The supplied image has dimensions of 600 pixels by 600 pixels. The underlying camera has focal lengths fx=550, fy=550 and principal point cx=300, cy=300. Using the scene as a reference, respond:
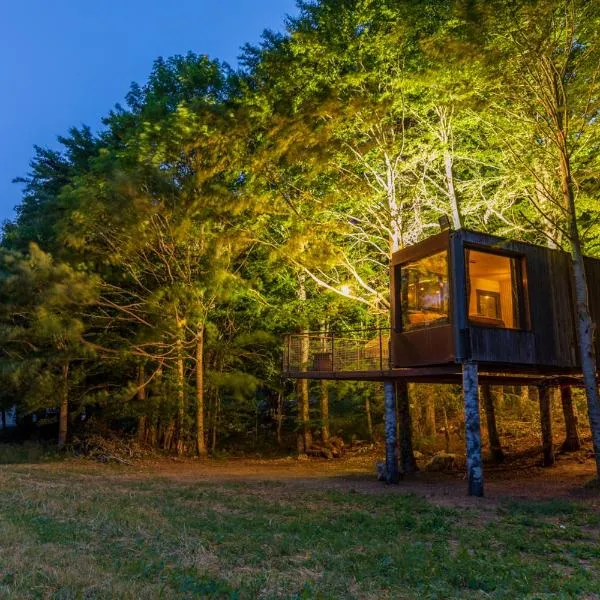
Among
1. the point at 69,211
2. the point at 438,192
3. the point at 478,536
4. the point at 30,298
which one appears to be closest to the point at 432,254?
the point at 438,192

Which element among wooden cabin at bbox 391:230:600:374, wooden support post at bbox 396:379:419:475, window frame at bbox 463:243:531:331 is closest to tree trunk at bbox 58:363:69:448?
wooden support post at bbox 396:379:419:475

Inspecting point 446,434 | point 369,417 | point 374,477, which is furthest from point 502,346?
point 369,417

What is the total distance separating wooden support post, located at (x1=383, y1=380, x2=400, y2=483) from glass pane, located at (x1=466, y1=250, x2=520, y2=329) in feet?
8.65

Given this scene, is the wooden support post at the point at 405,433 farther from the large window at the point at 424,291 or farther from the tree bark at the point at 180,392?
the tree bark at the point at 180,392

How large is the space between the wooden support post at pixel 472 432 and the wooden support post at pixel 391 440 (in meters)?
2.18

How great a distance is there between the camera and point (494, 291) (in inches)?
467

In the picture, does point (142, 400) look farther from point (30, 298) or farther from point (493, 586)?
point (493, 586)

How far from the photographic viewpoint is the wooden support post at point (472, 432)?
33.6 feet

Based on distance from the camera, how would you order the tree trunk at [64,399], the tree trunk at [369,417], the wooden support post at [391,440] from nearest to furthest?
the wooden support post at [391,440]
the tree trunk at [64,399]
the tree trunk at [369,417]

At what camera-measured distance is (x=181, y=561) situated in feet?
15.7

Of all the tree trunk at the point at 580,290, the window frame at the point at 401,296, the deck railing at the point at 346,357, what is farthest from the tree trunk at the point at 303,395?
the tree trunk at the point at 580,290

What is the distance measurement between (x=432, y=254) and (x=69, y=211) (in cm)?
1090

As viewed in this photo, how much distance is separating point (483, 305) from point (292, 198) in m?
6.06

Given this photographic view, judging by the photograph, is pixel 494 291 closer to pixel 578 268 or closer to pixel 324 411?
pixel 578 268
